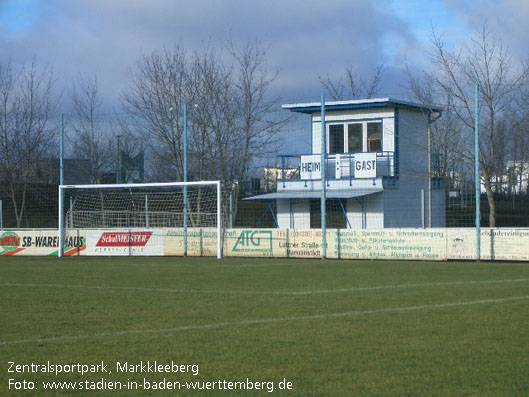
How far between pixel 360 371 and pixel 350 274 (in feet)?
33.8

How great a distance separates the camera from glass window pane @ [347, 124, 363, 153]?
1234 inches

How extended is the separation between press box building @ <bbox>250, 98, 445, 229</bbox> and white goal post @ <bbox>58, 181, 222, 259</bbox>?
8.11 ft

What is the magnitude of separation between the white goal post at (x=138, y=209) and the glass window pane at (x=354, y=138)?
8.01 m

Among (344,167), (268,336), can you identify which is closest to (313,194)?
(344,167)

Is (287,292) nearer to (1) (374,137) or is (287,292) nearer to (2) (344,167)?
(2) (344,167)

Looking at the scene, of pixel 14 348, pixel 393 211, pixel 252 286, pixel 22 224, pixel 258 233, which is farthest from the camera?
pixel 22 224

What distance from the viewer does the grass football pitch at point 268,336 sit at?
6.13 metres

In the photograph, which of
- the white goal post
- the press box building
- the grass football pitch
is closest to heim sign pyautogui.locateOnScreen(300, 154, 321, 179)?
the press box building

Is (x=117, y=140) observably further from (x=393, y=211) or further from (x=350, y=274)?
(x=350, y=274)

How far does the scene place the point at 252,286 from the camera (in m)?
14.1

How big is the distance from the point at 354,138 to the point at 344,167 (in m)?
2.10

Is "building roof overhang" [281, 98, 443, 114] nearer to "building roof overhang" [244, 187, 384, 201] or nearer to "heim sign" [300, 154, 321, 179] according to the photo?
"heim sign" [300, 154, 321, 179]

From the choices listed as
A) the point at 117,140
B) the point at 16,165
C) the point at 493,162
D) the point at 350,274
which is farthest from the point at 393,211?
the point at 16,165

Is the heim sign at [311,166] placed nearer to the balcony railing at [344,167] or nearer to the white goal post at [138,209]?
the balcony railing at [344,167]
